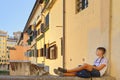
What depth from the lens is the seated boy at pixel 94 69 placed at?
683 centimetres

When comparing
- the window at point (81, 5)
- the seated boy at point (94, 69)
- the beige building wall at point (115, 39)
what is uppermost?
the window at point (81, 5)

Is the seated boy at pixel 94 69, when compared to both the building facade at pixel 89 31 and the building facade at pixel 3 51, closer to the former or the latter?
the building facade at pixel 89 31

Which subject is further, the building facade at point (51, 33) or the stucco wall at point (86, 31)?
the building facade at point (51, 33)

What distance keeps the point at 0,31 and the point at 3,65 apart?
34.8 ft

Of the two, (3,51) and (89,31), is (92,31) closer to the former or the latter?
(89,31)

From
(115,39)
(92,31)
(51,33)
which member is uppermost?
(51,33)

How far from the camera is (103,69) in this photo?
7117 mm

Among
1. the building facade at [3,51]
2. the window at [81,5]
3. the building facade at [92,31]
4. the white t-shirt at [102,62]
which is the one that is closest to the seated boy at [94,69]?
the white t-shirt at [102,62]

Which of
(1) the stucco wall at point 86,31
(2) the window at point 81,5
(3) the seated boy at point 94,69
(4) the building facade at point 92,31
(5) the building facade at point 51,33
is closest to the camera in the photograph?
(3) the seated boy at point 94,69

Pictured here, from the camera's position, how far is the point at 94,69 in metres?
6.91

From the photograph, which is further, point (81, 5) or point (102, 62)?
point (81, 5)

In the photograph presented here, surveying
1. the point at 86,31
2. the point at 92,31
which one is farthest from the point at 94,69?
the point at 86,31

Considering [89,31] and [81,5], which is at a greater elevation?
[81,5]

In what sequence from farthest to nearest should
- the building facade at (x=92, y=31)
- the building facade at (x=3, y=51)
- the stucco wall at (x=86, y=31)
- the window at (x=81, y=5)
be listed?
the building facade at (x=3, y=51) → the window at (x=81, y=5) → the stucco wall at (x=86, y=31) → the building facade at (x=92, y=31)
